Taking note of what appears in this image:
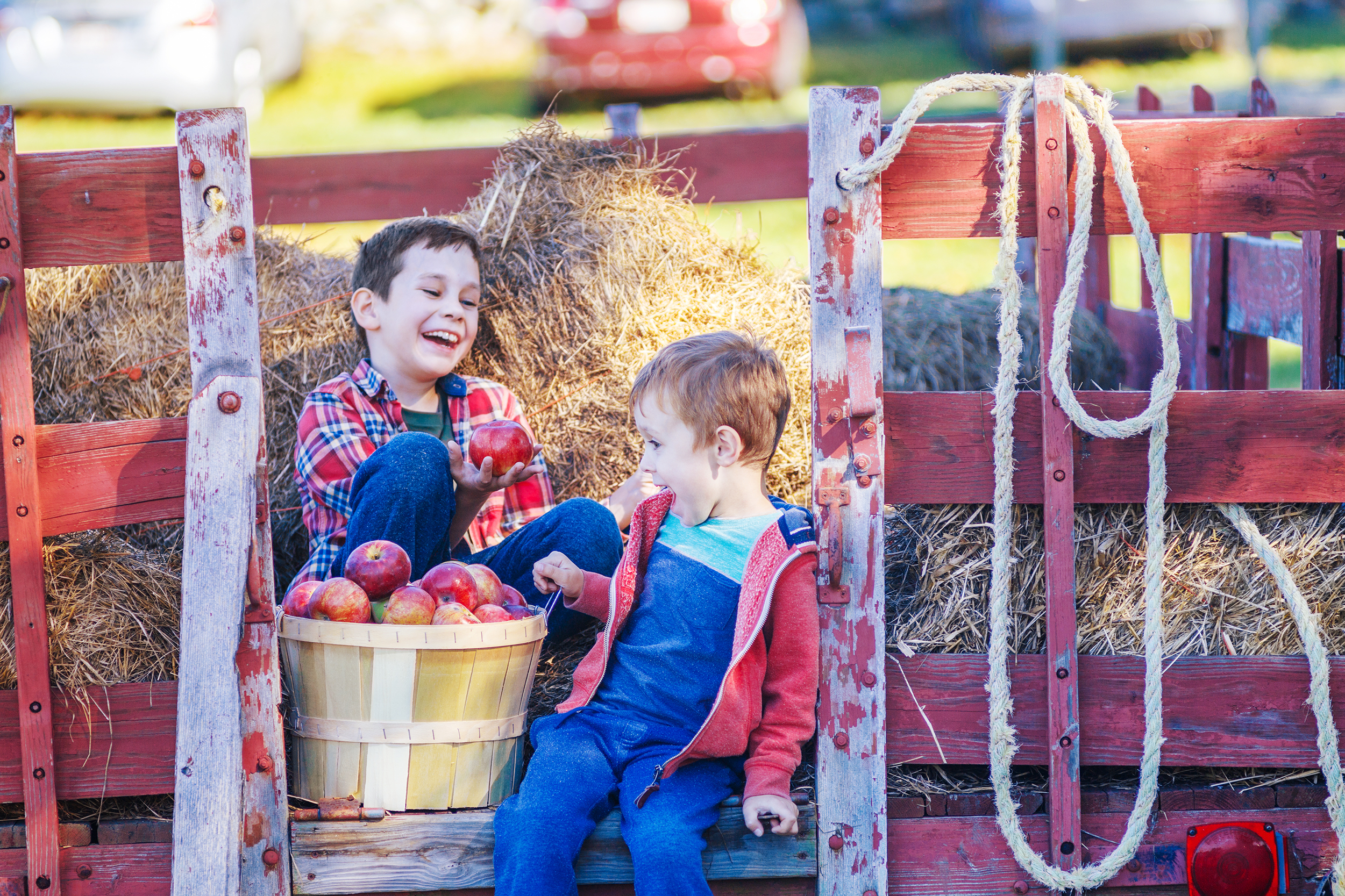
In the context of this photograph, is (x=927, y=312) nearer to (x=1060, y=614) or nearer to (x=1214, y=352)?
(x=1214, y=352)

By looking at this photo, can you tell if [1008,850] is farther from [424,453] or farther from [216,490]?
[216,490]

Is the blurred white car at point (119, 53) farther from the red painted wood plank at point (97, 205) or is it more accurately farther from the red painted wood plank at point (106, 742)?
the red painted wood plank at point (106, 742)

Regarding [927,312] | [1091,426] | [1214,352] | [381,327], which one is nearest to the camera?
[1091,426]

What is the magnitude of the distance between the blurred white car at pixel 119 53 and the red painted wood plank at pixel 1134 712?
1166 centimetres

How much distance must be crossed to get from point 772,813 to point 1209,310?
3054mm

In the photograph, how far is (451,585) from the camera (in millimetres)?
2717

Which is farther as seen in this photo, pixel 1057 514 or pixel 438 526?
pixel 438 526

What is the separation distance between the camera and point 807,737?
8.31 ft

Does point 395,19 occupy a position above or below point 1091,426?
above

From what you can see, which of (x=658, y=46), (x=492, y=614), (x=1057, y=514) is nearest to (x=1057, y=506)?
(x=1057, y=514)

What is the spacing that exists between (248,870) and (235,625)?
53 cm

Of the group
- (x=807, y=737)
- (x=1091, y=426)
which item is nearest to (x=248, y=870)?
(x=807, y=737)

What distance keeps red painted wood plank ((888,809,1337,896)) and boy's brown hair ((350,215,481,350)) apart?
2.13 metres

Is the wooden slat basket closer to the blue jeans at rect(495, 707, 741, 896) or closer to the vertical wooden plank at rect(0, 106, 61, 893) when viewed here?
the blue jeans at rect(495, 707, 741, 896)
